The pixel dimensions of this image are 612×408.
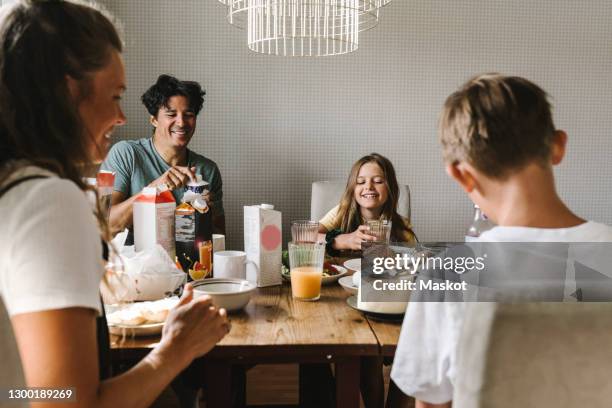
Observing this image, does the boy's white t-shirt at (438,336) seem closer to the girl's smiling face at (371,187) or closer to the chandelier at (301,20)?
the chandelier at (301,20)

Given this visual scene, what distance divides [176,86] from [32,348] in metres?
2.20

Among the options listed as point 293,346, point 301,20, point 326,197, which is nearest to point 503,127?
point 293,346

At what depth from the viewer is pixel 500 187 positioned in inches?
34.3

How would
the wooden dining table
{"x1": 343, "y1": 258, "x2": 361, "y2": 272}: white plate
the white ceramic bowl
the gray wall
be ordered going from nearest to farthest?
1. the wooden dining table
2. the white ceramic bowl
3. {"x1": 343, "y1": 258, "x2": 361, "y2": 272}: white plate
4. the gray wall

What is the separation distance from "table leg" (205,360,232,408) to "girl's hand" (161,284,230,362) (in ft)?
0.57

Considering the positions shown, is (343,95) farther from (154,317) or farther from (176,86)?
(154,317)

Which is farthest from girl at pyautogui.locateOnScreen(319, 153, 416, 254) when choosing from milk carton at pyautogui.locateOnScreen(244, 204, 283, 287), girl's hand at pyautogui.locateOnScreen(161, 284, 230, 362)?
girl's hand at pyautogui.locateOnScreen(161, 284, 230, 362)

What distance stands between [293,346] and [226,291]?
1.07 ft

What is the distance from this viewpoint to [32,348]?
67 cm

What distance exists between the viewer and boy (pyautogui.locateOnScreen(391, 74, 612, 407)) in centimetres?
85

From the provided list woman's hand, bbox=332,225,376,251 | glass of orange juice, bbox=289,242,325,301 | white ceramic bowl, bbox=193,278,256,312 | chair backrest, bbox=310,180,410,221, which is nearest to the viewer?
white ceramic bowl, bbox=193,278,256,312

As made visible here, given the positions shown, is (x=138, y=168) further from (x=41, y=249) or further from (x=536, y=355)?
(x=536, y=355)

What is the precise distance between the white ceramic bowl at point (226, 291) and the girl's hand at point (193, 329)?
0.30 meters

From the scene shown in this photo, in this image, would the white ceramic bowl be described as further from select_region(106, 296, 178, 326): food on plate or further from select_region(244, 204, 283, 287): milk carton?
select_region(244, 204, 283, 287): milk carton
